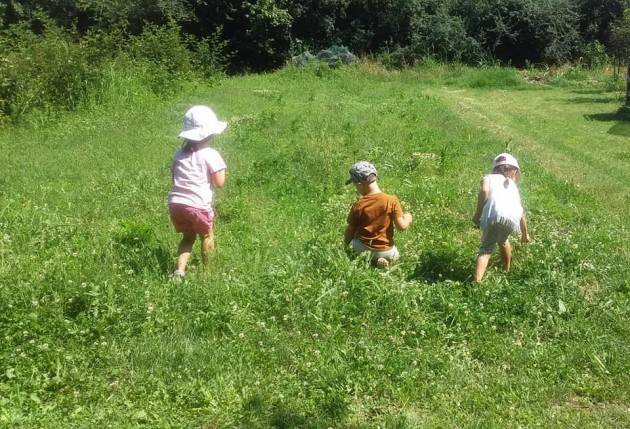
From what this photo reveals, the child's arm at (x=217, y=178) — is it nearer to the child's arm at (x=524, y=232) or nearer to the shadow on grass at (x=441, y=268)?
the shadow on grass at (x=441, y=268)

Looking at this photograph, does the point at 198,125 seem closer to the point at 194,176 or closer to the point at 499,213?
the point at 194,176

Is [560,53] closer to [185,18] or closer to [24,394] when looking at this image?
[185,18]

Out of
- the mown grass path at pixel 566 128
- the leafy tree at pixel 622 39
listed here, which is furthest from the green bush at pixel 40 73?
the leafy tree at pixel 622 39

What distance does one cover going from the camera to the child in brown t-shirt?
566 centimetres

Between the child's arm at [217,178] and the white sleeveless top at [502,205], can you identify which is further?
the child's arm at [217,178]

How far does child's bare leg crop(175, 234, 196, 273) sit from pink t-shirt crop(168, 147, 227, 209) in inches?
12.4

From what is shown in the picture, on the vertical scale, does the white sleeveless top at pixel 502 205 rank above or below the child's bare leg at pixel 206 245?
above

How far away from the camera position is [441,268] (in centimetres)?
600

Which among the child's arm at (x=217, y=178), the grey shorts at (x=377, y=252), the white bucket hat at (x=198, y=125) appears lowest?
the grey shorts at (x=377, y=252)

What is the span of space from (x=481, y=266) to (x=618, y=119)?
10.8m

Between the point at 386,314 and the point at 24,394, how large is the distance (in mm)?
2425

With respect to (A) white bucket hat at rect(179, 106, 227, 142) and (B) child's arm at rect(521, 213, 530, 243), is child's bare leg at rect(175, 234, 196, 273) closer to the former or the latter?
(A) white bucket hat at rect(179, 106, 227, 142)

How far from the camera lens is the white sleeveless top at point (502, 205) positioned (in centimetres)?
559

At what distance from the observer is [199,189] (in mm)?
5711
